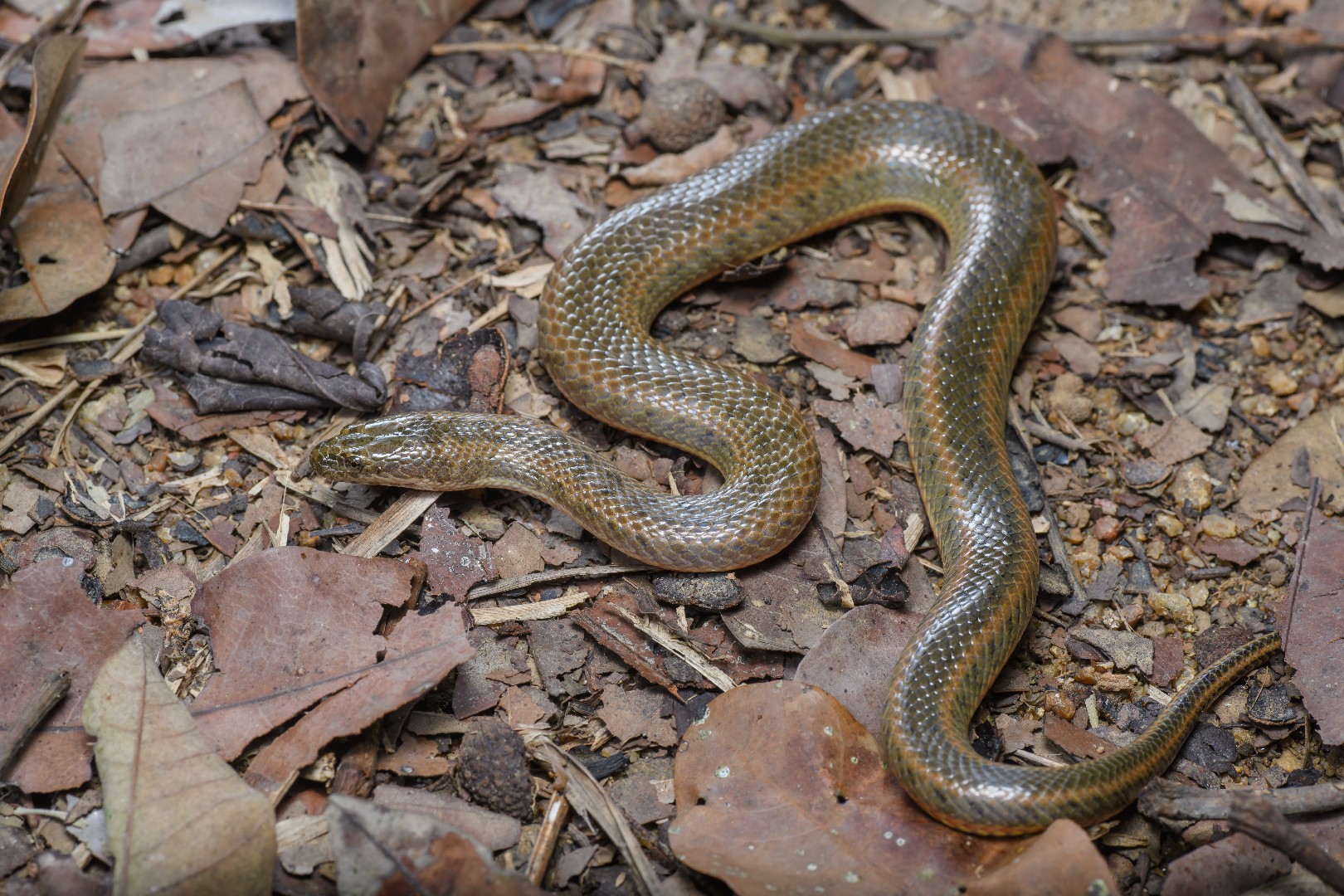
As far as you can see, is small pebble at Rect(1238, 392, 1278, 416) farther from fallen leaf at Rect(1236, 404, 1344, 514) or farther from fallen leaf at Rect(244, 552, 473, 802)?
fallen leaf at Rect(244, 552, 473, 802)

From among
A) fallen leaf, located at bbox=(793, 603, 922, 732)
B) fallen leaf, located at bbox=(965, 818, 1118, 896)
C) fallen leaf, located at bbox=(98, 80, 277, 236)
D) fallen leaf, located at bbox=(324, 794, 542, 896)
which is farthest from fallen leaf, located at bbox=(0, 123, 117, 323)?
fallen leaf, located at bbox=(965, 818, 1118, 896)

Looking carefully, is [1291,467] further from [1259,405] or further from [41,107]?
[41,107]

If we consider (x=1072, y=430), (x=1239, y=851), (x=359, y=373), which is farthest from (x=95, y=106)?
(x=1239, y=851)

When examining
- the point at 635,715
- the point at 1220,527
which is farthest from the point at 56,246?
the point at 1220,527

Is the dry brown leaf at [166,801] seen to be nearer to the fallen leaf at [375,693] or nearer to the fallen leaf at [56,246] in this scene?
the fallen leaf at [375,693]

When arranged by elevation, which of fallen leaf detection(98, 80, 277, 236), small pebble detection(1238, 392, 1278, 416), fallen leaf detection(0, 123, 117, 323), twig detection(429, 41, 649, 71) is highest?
twig detection(429, 41, 649, 71)
